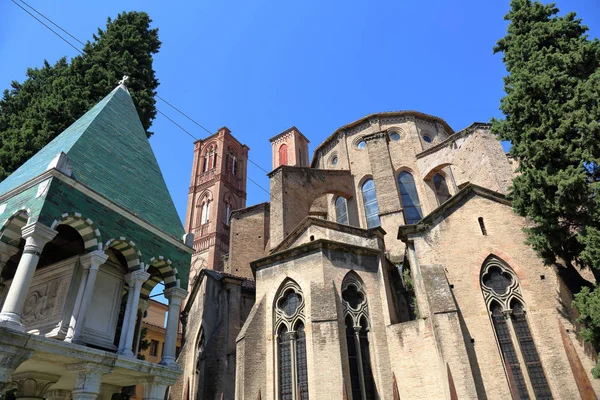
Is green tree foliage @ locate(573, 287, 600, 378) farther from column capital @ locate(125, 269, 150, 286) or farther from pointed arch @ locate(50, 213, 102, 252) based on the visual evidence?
pointed arch @ locate(50, 213, 102, 252)

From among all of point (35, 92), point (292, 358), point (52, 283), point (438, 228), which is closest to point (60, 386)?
point (52, 283)

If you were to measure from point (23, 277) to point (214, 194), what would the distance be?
34877mm

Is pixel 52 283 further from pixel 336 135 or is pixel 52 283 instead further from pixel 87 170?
pixel 336 135

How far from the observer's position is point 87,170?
7.47 metres

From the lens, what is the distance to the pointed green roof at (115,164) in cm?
759

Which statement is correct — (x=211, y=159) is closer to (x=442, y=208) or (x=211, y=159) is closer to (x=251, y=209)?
(x=251, y=209)

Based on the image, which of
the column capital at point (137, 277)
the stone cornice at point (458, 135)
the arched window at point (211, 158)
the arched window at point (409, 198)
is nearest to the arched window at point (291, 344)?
the column capital at point (137, 277)

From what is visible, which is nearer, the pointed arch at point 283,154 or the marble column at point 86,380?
the marble column at point 86,380

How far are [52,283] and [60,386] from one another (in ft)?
6.86

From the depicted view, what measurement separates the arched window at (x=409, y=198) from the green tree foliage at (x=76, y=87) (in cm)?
1238

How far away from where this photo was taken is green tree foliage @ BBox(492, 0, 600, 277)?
9.61 meters

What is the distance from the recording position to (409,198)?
20.0 metres

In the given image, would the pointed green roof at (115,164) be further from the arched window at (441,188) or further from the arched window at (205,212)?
the arched window at (205,212)

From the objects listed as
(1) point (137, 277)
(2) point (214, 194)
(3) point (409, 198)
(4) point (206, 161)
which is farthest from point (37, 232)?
(4) point (206, 161)
